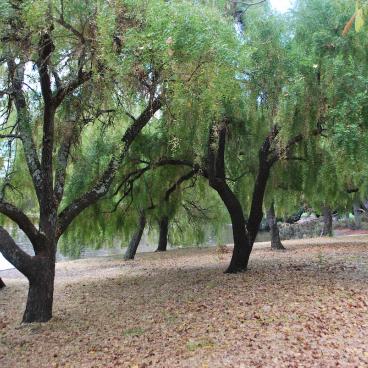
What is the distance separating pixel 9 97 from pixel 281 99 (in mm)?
3811

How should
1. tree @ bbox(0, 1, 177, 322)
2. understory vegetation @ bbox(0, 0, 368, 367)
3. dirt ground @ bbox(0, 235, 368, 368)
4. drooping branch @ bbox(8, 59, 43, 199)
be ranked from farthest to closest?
drooping branch @ bbox(8, 59, 43, 199) < tree @ bbox(0, 1, 177, 322) < understory vegetation @ bbox(0, 0, 368, 367) < dirt ground @ bbox(0, 235, 368, 368)

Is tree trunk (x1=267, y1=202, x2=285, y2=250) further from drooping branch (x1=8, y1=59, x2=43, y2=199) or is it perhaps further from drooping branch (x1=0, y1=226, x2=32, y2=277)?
drooping branch (x1=0, y1=226, x2=32, y2=277)

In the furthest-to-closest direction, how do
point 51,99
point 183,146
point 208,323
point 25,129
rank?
1. point 183,146
2. point 25,129
3. point 51,99
4. point 208,323

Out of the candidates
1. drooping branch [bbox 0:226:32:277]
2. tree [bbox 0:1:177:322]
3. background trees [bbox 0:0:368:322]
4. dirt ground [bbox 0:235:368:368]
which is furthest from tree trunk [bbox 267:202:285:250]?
drooping branch [bbox 0:226:32:277]

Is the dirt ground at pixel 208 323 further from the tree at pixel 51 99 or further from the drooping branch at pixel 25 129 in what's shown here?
the drooping branch at pixel 25 129

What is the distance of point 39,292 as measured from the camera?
562 cm

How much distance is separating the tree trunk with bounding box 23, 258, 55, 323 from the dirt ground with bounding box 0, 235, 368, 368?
0.55ft

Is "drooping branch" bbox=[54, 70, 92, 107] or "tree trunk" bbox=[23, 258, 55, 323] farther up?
"drooping branch" bbox=[54, 70, 92, 107]

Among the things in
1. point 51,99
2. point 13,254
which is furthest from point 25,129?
point 13,254

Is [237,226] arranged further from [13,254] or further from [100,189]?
[13,254]

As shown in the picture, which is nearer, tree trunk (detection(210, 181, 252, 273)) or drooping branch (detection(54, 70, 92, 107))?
drooping branch (detection(54, 70, 92, 107))

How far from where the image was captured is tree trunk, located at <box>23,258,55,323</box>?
5594 millimetres

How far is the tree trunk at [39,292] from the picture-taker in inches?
220

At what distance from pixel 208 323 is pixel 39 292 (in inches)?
87.9
